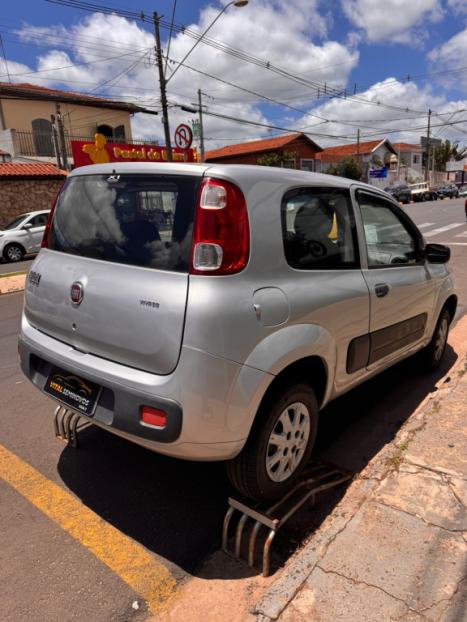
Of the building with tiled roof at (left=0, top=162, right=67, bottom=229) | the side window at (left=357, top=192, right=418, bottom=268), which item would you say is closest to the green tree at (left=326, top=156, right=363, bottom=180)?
the building with tiled roof at (left=0, top=162, right=67, bottom=229)

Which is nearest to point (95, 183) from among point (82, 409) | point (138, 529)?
point (82, 409)

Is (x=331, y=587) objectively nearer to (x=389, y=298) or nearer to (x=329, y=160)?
(x=389, y=298)

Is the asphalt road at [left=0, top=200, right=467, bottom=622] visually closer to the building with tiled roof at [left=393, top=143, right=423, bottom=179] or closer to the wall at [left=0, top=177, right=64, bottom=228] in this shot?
the wall at [left=0, top=177, right=64, bottom=228]

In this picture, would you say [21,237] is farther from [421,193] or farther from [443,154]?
[443,154]

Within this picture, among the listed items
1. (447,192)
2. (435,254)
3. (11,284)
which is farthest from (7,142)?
(447,192)

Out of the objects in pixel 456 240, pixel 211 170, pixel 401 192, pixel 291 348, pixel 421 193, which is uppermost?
pixel 211 170

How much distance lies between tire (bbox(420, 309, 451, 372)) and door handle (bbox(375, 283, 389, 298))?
1469 mm

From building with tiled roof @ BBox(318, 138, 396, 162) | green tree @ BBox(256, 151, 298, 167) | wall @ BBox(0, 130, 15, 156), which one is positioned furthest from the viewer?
building with tiled roof @ BBox(318, 138, 396, 162)

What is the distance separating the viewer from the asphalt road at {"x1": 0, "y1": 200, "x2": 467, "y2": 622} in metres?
2.21

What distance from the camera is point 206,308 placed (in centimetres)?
207

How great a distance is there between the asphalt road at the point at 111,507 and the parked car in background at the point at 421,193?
4396 cm

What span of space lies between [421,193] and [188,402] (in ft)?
157

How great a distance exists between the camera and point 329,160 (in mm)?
52938

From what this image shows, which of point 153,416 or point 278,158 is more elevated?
point 278,158
